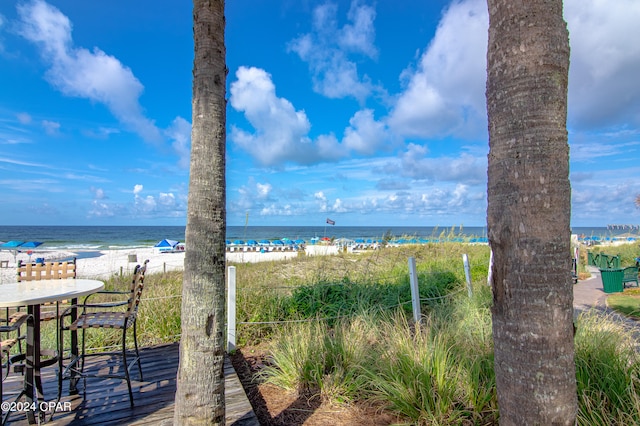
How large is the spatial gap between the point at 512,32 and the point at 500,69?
0.14 metres

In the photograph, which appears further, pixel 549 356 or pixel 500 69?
pixel 500 69

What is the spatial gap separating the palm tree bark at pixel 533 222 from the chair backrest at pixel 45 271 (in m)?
4.52

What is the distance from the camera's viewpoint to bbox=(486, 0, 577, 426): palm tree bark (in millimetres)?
1349

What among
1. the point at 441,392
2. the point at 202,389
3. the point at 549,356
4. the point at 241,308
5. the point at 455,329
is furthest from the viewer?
the point at 241,308

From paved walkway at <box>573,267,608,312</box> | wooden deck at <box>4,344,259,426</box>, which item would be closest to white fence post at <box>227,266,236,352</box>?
wooden deck at <box>4,344,259,426</box>

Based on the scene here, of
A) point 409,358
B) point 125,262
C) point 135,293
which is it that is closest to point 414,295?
point 409,358

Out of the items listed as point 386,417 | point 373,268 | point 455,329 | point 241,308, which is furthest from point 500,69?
point 373,268

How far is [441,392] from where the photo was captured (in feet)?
8.50

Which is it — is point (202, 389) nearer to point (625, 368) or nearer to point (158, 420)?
point (158, 420)

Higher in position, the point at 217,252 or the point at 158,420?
the point at 217,252

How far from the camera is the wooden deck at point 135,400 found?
2.86 meters

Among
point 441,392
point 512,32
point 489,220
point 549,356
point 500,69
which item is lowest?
point 441,392

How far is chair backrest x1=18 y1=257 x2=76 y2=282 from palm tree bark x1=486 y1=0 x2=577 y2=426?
452 centimetres

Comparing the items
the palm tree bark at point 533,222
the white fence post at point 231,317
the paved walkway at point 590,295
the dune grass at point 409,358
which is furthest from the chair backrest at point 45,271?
the paved walkway at point 590,295
